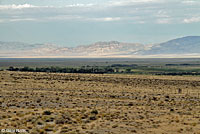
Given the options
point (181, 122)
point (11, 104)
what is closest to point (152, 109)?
point (181, 122)

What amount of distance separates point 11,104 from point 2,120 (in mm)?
9642

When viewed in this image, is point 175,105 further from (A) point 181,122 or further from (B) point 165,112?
(A) point 181,122

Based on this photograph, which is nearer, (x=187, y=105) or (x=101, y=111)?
(x=101, y=111)

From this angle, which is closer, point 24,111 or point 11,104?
point 24,111

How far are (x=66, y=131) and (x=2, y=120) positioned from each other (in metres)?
5.26

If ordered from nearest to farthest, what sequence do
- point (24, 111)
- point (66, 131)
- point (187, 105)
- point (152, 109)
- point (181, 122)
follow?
point (66, 131) → point (181, 122) → point (24, 111) → point (152, 109) → point (187, 105)

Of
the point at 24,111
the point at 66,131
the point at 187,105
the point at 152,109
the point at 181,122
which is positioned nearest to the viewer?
the point at 66,131

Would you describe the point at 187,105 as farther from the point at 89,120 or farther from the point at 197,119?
the point at 89,120

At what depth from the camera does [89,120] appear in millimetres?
26812

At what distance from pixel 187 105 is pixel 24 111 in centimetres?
1583

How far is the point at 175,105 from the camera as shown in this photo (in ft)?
124

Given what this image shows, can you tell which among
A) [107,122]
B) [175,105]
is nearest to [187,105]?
[175,105]

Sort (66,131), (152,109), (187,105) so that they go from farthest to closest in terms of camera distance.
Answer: (187,105)
(152,109)
(66,131)

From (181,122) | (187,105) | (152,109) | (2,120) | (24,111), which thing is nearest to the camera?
(2,120)
